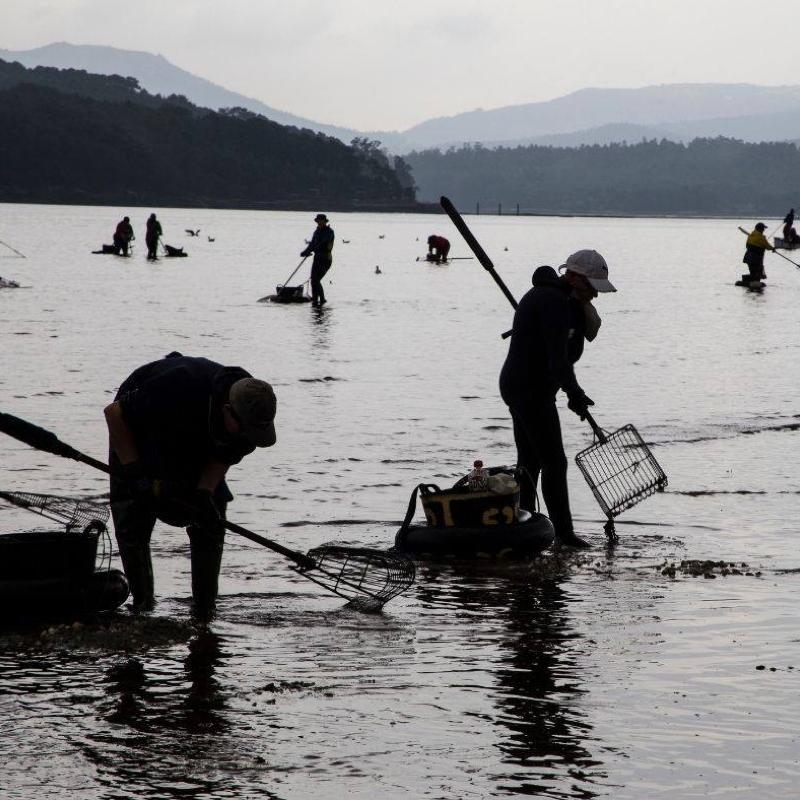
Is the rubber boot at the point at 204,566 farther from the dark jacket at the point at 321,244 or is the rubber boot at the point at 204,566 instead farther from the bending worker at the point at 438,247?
the bending worker at the point at 438,247

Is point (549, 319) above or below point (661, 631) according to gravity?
above

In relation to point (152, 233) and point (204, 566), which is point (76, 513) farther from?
point (152, 233)

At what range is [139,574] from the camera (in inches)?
300

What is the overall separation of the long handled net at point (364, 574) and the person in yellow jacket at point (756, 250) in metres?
30.2

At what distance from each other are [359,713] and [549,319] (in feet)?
12.0

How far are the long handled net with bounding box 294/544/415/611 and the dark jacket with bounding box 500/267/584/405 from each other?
158cm

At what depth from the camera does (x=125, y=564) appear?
24.8 ft

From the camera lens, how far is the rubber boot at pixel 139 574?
24.6 ft

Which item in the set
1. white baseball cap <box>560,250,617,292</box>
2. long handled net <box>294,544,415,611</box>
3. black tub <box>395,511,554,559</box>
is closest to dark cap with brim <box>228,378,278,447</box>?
long handled net <box>294,544,415,611</box>

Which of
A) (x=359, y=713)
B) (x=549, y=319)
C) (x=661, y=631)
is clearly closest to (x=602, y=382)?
(x=549, y=319)

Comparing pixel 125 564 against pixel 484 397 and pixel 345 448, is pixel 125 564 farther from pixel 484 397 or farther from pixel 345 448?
pixel 484 397

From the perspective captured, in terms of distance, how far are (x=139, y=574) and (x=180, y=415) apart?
47.4 inches

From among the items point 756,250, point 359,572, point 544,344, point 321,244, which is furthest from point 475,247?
point 756,250

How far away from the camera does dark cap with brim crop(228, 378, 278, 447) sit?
6469 mm
